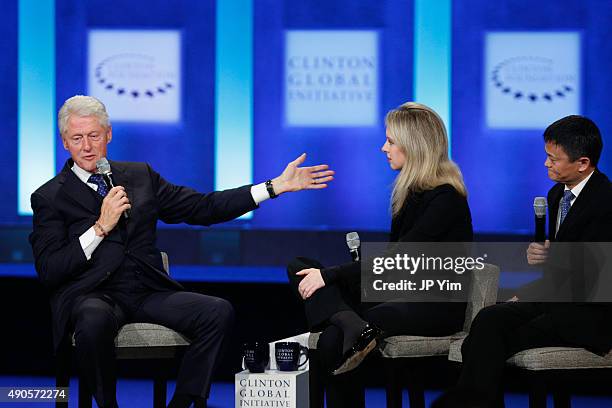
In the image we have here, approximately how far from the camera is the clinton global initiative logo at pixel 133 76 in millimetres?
6215

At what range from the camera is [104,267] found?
3686 millimetres

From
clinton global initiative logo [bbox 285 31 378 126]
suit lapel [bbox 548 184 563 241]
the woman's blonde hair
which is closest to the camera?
suit lapel [bbox 548 184 563 241]

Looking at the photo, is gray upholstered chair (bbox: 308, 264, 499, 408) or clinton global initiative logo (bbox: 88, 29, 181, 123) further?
clinton global initiative logo (bbox: 88, 29, 181, 123)

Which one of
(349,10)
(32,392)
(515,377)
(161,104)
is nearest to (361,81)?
(349,10)

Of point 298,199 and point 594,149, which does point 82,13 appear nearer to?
point 298,199

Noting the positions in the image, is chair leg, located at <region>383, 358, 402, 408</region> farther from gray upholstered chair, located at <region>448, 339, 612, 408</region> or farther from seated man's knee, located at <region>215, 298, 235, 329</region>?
seated man's knee, located at <region>215, 298, 235, 329</region>

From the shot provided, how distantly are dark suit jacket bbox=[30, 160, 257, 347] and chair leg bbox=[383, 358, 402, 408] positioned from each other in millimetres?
880

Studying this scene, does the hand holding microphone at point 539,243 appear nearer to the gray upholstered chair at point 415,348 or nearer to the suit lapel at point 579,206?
the suit lapel at point 579,206

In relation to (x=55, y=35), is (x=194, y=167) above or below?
below

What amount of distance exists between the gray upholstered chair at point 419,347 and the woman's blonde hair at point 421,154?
347mm

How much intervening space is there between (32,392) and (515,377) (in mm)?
2658

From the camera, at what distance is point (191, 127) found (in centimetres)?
627

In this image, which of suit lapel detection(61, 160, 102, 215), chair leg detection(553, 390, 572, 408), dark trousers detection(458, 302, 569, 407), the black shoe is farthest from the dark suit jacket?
chair leg detection(553, 390, 572, 408)

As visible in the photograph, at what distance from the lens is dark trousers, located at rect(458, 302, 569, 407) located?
129 inches
